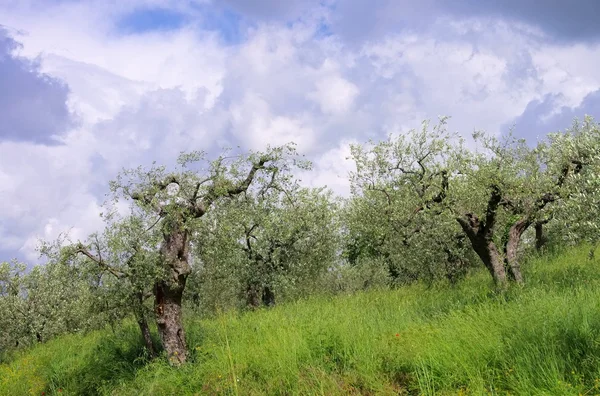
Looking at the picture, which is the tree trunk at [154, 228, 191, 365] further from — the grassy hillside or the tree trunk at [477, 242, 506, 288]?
the tree trunk at [477, 242, 506, 288]

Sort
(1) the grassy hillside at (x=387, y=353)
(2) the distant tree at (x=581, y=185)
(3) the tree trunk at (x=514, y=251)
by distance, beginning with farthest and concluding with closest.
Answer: (3) the tree trunk at (x=514, y=251) → (2) the distant tree at (x=581, y=185) → (1) the grassy hillside at (x=387, y=353)

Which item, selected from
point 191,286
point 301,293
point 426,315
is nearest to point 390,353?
point 426,315

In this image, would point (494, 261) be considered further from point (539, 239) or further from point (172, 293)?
point (539, 239)

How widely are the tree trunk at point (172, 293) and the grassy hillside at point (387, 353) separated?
875 mm

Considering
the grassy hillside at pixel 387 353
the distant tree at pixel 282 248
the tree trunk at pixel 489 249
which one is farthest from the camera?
the distant tree at pixel 282 248

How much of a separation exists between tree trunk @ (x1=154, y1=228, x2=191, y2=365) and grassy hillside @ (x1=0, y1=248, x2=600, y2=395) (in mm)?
875

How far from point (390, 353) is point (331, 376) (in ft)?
4.88

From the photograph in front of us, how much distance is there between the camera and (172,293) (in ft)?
55.7

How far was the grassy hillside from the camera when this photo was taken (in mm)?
9148

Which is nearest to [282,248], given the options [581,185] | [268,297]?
[268,297]

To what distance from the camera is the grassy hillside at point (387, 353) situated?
30.0 feet

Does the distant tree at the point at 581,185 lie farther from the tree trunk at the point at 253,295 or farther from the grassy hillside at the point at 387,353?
the tree trunk at the point at 253,295

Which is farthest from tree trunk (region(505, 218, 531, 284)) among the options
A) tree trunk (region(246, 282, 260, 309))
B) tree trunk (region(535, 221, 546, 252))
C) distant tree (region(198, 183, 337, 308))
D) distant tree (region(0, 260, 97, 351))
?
distant tree (region(0, 260, 97, 351))

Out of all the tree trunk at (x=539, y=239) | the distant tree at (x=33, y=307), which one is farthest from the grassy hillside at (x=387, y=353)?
the tree trunk at (x=539, y=239)
